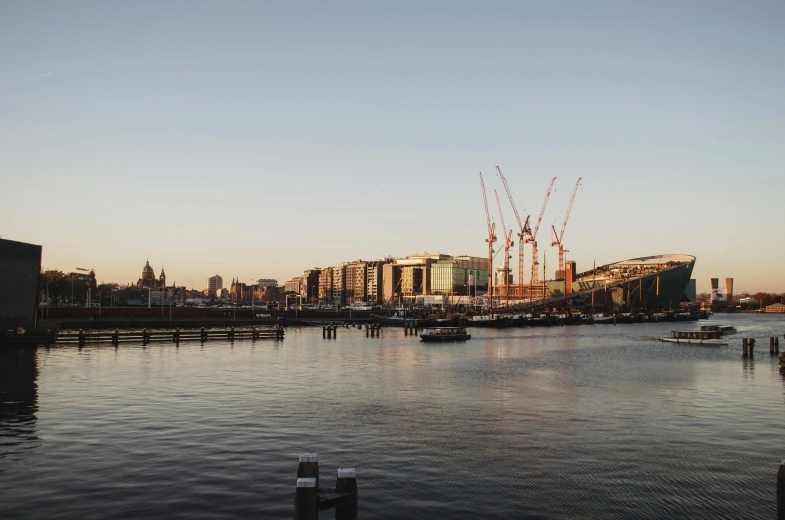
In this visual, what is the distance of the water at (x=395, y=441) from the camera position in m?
19.9

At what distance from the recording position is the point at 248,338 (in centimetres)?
9888

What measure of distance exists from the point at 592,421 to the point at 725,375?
98.8 feet

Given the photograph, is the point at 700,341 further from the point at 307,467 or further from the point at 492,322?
the point at 307,467

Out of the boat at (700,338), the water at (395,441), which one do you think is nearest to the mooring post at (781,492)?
the water at (395,441)

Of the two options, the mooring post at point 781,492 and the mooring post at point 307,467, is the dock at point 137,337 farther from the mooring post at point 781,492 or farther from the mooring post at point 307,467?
the mooring post at point 781,492

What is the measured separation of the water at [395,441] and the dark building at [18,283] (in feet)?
67.1

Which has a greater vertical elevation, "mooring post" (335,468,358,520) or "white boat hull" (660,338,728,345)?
"mooring post" (335,468,358,520)

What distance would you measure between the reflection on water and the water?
0.19 metres

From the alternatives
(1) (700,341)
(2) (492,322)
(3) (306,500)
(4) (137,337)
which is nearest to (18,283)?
(4) (137,337)

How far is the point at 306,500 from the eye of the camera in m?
12.9

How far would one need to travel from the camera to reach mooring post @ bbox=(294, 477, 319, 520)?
42.2 ft

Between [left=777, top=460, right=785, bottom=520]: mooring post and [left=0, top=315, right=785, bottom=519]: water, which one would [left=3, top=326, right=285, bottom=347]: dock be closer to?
[left=0, top=315, right=785, bottom=519]: water

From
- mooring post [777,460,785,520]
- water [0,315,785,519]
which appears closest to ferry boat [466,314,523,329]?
water [0,315,785,519]

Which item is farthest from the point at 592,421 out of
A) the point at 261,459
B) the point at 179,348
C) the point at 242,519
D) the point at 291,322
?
the point at 291,322
